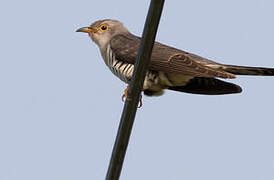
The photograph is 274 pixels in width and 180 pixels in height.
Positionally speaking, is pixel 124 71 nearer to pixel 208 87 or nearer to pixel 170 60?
pixel 170 60

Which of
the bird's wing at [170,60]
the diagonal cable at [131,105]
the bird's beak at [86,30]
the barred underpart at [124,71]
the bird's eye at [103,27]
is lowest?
the diagonal cable at [131,105]

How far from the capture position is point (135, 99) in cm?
374

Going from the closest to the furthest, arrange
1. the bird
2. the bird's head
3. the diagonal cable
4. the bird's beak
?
the diagonal cable
the bird
the bird's head
the bird's beak

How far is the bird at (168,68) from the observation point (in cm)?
527

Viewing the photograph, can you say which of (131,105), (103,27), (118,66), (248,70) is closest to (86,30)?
(103,27)

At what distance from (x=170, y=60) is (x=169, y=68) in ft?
0.31

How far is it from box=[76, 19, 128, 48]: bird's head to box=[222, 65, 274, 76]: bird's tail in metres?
1.57

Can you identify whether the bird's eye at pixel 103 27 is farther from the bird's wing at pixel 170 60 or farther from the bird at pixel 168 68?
the bird's wing at pixel 170 60

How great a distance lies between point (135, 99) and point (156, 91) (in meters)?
2.12

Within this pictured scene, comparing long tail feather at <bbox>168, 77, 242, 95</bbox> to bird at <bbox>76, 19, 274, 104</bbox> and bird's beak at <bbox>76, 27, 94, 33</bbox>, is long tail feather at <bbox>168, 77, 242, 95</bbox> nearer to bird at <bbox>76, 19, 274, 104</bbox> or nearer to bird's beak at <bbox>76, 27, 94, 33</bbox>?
bird at <bbox>76, 19, 274, 104</bbox>

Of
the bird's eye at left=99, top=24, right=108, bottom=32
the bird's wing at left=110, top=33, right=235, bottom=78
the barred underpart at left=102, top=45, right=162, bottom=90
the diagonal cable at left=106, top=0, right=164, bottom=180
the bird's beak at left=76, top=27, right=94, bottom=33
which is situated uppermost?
the bird's eye at left=99, top=24, right=108, bottom=32

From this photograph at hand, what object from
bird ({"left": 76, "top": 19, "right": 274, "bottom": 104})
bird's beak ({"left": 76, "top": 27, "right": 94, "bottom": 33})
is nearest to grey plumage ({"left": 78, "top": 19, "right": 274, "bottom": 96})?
bird ({"left": 76, "top": 19, "right": 274, "bottom": 104})

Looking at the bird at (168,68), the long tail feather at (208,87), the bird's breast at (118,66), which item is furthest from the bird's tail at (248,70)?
the bird's breast at (118,66)

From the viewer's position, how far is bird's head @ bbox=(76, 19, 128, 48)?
6.37m
